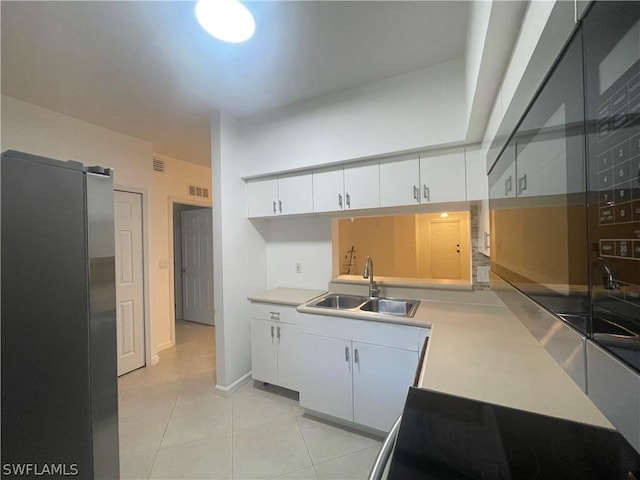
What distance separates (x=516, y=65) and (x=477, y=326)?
127 centimetres

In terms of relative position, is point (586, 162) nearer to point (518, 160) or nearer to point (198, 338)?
point (518, 160)

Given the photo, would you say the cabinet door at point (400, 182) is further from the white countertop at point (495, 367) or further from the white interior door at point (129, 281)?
the white interior door at point (129, 281)

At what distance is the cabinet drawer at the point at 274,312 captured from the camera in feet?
7.16

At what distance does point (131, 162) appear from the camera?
9.53 ft

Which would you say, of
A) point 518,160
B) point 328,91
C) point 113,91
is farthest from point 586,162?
point 113,91

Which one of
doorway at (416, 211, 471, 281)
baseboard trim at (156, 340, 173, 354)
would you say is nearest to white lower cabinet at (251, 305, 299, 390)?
baseboard trim at (156, 340, 173, 354)

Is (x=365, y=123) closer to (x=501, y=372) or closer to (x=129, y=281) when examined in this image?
(x=501, y=372)

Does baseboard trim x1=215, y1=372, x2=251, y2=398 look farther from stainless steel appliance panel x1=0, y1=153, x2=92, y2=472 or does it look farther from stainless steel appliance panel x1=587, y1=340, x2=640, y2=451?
stainless steel appliance panel x1=587, y1=340, x2=640, y2=451

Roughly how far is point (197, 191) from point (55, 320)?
3.29m

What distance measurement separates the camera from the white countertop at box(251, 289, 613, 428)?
2.62 ft

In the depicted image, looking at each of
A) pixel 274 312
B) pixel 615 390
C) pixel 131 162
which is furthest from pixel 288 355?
pixel 131 162

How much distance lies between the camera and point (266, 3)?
4.31 feet

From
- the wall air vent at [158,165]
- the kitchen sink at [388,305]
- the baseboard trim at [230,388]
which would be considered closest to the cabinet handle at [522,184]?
the kitchen sink at [388,305]

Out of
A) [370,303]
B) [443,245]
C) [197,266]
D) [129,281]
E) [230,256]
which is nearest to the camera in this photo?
[370,303]
